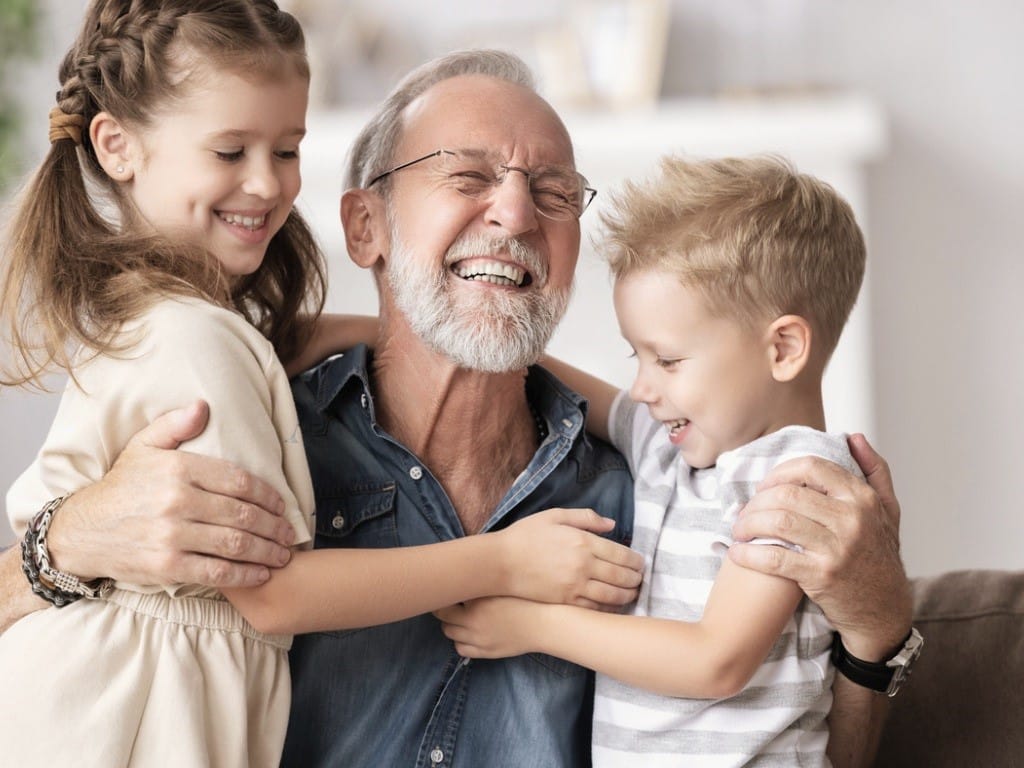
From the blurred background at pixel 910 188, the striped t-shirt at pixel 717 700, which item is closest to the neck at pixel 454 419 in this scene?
the striped t-shirt at pixel 717 700

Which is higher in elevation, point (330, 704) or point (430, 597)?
point (430, 597)

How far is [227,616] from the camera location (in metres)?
1.63

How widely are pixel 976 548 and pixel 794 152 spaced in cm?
174

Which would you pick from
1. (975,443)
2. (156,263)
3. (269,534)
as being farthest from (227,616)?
(975,443)

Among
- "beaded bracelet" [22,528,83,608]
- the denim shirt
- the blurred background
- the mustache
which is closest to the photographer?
"beaded bracelet" [22,528,83,608]

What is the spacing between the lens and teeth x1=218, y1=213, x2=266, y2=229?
1.79m

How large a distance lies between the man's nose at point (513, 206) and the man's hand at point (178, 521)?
616mm

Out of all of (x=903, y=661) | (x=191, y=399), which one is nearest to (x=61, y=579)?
(x=191, y=399)

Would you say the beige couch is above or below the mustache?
below

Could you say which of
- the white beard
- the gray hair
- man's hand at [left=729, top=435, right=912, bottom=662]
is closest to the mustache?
the white beard

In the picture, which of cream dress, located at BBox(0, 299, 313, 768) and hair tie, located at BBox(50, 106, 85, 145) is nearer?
cream dress, located at BBox(0, 299, 313, 768)

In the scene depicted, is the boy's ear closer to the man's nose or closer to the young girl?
the young girl

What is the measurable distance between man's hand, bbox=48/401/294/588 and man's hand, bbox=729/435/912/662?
60 cm

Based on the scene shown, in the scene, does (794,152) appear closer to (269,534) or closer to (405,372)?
(405,372)
